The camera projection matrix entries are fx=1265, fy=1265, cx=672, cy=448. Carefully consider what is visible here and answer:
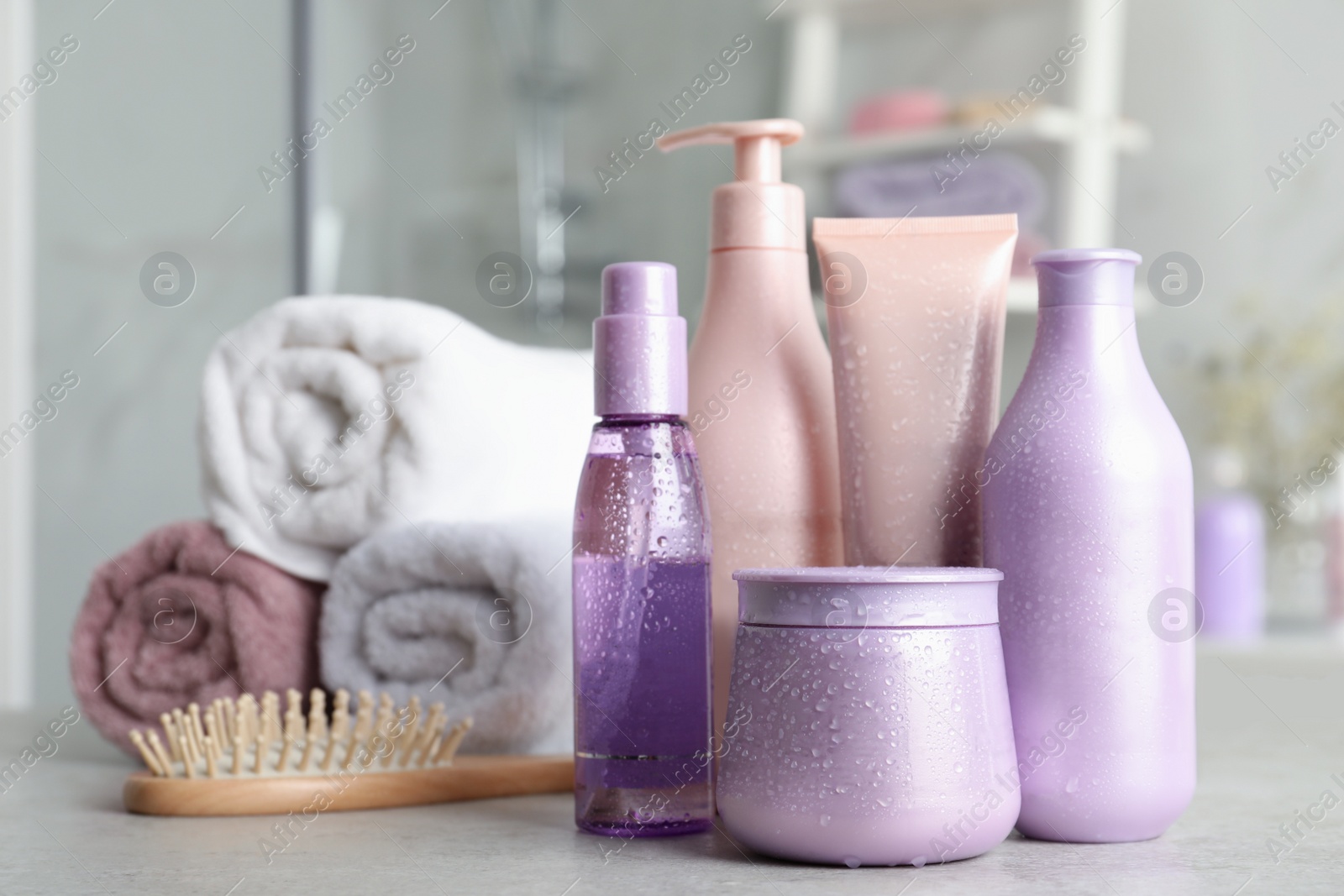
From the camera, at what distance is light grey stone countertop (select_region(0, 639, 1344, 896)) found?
36cm

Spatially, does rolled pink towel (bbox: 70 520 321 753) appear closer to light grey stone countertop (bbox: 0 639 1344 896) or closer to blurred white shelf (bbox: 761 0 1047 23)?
light grey stone countertop (bbox: 0 639 1344 896)

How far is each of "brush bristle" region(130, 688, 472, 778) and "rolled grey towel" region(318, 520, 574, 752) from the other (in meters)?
0.03

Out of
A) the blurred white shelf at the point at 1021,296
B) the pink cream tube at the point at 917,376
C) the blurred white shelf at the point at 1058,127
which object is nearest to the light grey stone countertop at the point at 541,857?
the pink cream tube at the point at 917,376

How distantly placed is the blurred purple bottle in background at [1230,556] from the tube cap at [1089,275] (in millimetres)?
862

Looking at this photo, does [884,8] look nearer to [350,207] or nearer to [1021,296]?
[1021,296]

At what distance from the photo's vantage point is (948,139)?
51.6 inches

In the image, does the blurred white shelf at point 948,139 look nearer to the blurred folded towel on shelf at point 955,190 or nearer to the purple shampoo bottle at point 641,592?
the blurred folded towel on shelf at point 955,190

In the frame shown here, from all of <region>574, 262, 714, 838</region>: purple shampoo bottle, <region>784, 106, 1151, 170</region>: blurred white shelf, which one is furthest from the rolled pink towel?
<region>784, 106, 1151, 170</region>: blurred white shelf

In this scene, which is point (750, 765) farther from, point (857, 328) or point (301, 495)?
point (301, 495)

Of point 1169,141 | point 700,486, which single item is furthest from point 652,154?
point 700,486

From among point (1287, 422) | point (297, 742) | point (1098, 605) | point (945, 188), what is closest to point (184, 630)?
point (297, 742)

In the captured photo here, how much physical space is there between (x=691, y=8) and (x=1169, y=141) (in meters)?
0.61

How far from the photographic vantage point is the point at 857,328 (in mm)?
463

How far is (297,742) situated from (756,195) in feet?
0.96
